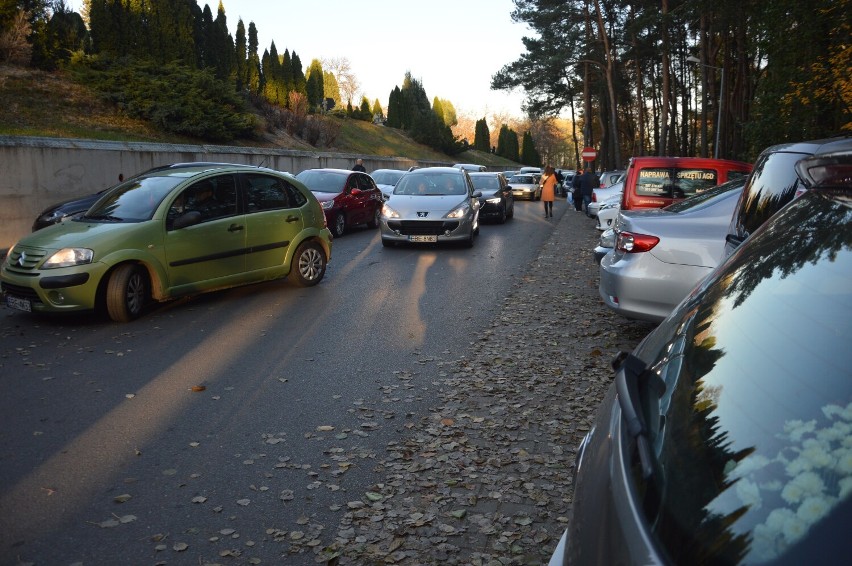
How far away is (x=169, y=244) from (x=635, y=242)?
17.9ft

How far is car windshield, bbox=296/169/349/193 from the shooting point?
19781 mm

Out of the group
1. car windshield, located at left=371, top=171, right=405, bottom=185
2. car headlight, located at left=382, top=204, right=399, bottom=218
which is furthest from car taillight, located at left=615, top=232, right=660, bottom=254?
car windshield, located at left=371, top=171, right=405, bottom=185

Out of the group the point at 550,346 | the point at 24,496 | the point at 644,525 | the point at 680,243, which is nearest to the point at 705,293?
the point at 644,525

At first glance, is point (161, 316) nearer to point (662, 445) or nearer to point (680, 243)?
point (680, 243)

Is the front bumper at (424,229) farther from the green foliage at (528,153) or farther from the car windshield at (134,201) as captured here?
the green foliage at (528,153)

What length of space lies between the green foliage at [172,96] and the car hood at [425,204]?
15347mm

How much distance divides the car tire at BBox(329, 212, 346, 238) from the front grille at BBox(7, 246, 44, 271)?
10387 millimetres

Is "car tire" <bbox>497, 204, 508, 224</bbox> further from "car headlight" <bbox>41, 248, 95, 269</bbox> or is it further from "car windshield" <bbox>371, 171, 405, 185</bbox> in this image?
"car headlight" <bbox>41, 248, 95, 269</bbox>

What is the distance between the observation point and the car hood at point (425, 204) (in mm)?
16688

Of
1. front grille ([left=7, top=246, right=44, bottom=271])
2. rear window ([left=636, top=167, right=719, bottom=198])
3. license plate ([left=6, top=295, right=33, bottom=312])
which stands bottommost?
license plate ([left=6, top=295, right=33, bottom=312])

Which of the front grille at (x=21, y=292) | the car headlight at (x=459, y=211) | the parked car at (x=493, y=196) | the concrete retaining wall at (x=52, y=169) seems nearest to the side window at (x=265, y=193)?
the front grille at (x=21, y=292)

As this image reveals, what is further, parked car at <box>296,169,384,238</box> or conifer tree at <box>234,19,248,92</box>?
conifer tree at <box>234,19,248,92</box>

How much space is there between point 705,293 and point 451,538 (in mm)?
2262

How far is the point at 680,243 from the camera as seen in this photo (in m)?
7.46
